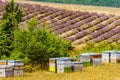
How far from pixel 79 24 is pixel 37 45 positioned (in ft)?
83.0

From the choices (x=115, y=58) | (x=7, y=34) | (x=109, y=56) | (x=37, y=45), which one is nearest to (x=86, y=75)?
(x=37, y=45)

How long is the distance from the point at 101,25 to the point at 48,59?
24.3 meters

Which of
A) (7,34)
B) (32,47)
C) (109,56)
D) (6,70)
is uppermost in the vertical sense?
(7,34)

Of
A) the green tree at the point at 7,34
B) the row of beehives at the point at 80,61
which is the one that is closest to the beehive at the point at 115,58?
the row of beehives at the point at 80,61

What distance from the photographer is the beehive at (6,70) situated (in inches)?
1056

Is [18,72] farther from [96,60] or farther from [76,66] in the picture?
[96,60]

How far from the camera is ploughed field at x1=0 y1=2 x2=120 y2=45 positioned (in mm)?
48750

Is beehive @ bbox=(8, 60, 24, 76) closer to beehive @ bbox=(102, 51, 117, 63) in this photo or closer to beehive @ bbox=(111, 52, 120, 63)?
beehive @ bbox=(102, 51, 117, 63)

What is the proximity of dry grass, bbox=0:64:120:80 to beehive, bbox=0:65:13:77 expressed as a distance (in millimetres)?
612

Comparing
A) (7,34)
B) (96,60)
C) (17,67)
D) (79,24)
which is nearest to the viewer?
(17,67)

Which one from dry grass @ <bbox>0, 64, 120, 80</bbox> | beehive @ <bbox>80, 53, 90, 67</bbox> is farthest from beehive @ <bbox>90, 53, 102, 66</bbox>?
dry grass @ <bbox>0, 64, 120, 80</bbox>

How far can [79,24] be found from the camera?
56.0 m

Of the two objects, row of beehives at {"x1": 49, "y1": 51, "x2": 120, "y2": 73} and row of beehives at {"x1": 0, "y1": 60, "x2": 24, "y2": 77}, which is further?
row of beehives at {"x1": 49, "y1": 51, "x2": 120, "y2": 73}

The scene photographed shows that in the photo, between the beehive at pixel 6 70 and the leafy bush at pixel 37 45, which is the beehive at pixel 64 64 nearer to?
the leafy bush at pixel 37 45
